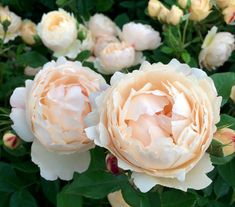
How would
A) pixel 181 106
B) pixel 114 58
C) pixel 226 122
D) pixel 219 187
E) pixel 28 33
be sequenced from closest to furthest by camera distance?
1. pixel 181 106
2. pixel 226 122
3. pixel 219 187
4. pixel 114 58
5. pixel 28 33

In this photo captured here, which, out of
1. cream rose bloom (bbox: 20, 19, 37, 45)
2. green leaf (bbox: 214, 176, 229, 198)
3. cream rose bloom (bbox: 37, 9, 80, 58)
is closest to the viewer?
green leaf (bbox: 214, 176, 229, 198)

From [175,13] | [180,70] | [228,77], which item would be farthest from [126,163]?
[175,13]

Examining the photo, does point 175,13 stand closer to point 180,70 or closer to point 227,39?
point 227,39

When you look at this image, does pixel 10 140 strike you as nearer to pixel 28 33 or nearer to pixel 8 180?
pixel 8 180

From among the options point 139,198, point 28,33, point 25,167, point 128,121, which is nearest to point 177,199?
point 139,198

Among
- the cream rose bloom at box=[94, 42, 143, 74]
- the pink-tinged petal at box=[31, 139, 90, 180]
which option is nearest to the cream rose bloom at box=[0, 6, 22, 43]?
the cream rose bloom at box=[94, 42, 143, 74]

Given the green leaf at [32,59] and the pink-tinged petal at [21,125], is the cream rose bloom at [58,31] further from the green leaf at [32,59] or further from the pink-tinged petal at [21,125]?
the pink-tinged petal at [21,125]

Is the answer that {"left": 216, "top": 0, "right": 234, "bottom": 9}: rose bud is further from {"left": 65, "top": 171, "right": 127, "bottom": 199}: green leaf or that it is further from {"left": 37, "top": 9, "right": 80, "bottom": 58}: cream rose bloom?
{"left": 65, "top": 171, "right": 127, "bottom": 199}: green leaf
